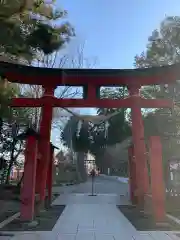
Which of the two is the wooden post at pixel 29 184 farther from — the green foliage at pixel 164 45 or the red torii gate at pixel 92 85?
the green foliage at pixel 164 45

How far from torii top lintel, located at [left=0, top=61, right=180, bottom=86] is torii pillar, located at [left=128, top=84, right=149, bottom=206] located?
491mm

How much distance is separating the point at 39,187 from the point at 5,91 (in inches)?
181

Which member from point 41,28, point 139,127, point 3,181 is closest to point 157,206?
point 139,127

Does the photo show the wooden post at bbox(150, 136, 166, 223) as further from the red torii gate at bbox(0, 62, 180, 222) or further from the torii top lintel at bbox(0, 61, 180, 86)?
the torii top lintel at bbox(0, 61, 180, 86)

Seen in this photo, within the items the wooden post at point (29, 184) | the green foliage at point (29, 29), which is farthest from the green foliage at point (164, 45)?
the wooden post at point (29, 184)

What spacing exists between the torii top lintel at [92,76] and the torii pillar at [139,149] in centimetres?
49

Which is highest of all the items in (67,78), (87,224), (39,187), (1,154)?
(67,78)

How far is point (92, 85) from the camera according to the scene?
11.2 m

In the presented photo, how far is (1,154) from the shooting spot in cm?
2092

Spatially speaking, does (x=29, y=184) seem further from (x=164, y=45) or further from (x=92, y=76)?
(x=164, y=45)

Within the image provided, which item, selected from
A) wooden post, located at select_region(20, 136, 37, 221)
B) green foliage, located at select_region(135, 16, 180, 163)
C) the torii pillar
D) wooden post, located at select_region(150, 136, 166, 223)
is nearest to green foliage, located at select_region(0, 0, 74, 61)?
wooden post, located at select_region(20, 136, 37, 221)

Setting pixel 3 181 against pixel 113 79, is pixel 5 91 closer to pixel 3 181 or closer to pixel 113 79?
pixel 113 79

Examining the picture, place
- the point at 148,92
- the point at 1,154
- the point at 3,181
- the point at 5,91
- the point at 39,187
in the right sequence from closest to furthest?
the point at 5,91 → the point at 39,187 → the point at 148,92 → the point at 1,154 → the point at 3,181

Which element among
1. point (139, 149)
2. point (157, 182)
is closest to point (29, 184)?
point (157, 182)
